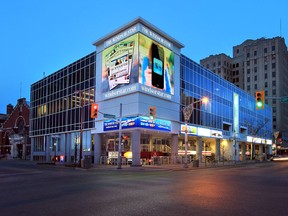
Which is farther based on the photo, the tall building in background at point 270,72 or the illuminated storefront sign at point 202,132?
the tall building in background at point 270,72

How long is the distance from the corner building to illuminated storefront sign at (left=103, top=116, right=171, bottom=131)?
0.13 meters

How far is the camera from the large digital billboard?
41.5 metres

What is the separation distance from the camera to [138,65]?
40812 mm

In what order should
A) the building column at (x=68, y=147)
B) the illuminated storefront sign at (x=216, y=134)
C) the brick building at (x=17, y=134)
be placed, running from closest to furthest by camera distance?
the building column at (x=68, y=147)
the illuminated storefront sign at (x=216, y=134)
the brick building at (x=17, y=134)

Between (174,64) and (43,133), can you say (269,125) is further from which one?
(43,133)

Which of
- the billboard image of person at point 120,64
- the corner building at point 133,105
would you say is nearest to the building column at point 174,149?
the corner building at point 133,105

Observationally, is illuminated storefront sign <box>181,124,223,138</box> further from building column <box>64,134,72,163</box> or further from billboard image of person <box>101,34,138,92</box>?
building column <box>64,134,72,163</box>

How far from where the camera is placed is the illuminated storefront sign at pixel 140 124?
4075cm

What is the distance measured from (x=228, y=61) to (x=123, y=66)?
420ft

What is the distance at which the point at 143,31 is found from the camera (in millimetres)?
42531

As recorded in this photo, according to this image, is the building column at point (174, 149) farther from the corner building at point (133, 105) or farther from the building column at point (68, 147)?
the building column at point (68, 147)

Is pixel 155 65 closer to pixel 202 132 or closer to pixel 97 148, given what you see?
pixel 97 148

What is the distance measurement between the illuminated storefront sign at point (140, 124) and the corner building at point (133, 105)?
13 centimetres

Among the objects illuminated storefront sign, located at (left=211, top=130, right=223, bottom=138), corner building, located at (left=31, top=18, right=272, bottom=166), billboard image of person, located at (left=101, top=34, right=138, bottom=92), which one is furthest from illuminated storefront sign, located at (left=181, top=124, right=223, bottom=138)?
billboard image of person, located at (left=101, top=34, right=138, bottom=92)
